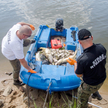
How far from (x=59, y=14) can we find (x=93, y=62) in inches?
372

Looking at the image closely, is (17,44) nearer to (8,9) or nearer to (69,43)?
(69,43)

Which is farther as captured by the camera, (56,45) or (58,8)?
(58,8)

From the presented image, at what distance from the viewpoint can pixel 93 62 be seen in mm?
1891

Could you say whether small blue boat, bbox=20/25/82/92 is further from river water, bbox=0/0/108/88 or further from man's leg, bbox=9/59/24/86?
river water, bbox=0/0/108/88

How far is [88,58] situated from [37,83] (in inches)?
75.1

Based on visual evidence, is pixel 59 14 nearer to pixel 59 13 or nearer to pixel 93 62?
pixel 59 13

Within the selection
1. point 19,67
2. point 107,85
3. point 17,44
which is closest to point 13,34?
point 17,44

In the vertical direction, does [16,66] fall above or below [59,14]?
below

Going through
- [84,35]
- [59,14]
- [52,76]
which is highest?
[84,35]

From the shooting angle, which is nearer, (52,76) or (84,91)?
(84,91)

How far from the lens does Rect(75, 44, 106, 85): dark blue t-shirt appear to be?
188 cm

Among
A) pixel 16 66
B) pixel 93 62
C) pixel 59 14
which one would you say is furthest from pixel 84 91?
pixel 59 14

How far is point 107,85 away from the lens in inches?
161

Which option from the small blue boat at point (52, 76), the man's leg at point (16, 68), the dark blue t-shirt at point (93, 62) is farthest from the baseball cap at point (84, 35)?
the man's leg at point (16, 68)
